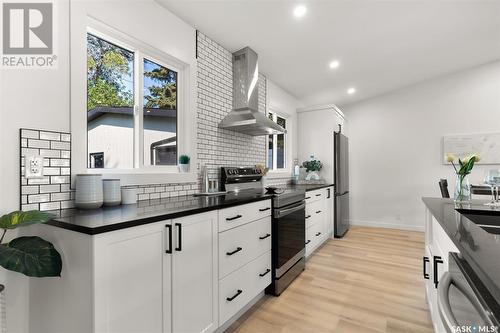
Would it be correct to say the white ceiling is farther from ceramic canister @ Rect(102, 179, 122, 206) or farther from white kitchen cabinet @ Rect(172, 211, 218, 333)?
white kitchen cabinet @ Rect(172, 211, 218, 333)

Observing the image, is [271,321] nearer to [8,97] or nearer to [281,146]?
[8,97]

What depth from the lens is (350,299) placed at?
2381 mm

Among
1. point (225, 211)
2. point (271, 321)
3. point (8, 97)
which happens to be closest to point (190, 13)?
point (8, 97)

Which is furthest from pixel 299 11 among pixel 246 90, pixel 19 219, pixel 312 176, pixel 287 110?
pixel 312 176

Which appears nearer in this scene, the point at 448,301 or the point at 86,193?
the point at 448,301

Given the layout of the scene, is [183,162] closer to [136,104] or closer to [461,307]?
[136,104]

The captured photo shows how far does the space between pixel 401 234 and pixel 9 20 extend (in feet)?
19.1

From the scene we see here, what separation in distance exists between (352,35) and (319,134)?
1895 mm

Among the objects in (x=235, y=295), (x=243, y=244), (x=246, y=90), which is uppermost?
(x=246, y=90)

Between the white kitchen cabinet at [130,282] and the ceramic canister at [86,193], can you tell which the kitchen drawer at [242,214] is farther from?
the ceramic canister at [86,193]

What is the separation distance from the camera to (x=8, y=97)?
1.35m

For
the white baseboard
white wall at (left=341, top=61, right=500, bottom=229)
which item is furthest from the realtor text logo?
the white baseboard

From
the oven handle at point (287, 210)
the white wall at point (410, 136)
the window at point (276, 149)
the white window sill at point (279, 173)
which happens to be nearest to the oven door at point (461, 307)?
the oven handle at point (287, 210)

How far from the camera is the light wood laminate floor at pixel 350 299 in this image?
1.98 metres
